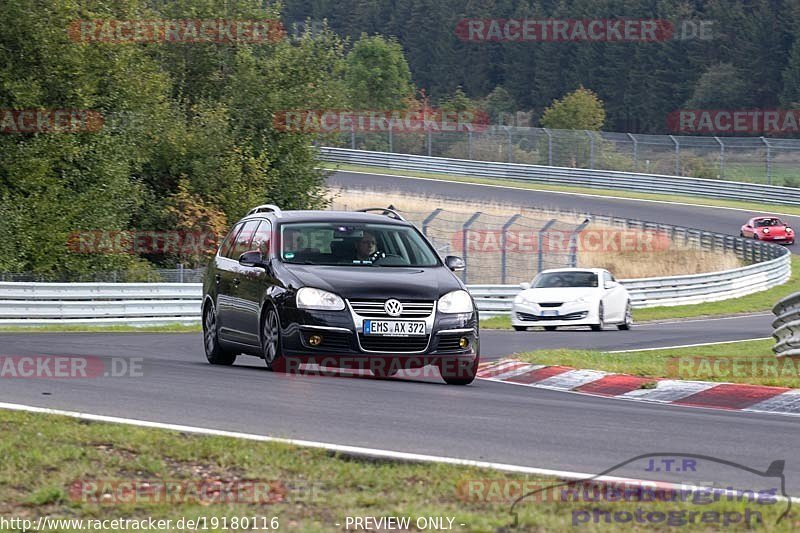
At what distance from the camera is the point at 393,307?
1159 cm

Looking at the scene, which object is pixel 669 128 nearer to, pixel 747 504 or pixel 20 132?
pixel 20 132

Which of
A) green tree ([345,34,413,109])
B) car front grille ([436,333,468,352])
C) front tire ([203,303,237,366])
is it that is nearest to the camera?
car front grille ([436,333,468,352])

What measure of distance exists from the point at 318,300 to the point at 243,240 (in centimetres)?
254

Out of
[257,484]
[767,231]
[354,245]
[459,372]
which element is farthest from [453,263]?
[767,231]

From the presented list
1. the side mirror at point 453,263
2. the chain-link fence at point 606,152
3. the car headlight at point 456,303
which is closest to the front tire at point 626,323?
the side mirror at point 453,263

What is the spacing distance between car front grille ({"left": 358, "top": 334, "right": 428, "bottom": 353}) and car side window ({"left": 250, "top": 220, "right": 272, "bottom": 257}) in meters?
1.81

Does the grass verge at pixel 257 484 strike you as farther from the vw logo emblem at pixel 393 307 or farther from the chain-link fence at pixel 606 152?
the chain-link fence at pixel 606 152

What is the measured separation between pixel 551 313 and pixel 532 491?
17974 mm

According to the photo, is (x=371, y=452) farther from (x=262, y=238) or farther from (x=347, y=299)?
(x=262, y=238)

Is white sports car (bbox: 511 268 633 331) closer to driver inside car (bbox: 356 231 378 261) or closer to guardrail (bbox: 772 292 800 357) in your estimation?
guardrail (bbox: 772 292 800 357)

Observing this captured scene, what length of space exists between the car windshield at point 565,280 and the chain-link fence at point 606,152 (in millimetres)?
35570

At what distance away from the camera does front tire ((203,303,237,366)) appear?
13.8 meters

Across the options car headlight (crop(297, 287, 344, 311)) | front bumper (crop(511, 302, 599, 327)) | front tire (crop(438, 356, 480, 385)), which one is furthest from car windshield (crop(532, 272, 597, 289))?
car headlight (crop(297, 287, 344, 311))

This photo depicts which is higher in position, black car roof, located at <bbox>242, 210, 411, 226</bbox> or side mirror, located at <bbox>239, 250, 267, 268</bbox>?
black car roof, located at <bbox>242, 210, 411, 226</bbox>
